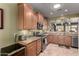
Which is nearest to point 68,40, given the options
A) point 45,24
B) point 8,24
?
point 45,24

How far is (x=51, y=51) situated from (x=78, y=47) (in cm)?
54

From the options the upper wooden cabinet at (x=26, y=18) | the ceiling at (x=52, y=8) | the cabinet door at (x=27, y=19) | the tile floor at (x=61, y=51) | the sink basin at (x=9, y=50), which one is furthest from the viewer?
the cabinet door at (x=27, y=19)

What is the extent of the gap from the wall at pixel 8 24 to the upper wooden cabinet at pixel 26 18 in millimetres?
128

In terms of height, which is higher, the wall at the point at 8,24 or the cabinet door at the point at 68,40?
the wall at the point at 8,24

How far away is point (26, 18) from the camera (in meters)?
2.35

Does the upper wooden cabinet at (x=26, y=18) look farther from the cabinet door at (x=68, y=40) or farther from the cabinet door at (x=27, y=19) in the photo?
the cabinet door at (x=68, y=40)

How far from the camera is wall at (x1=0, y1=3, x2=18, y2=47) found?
5.91 ft

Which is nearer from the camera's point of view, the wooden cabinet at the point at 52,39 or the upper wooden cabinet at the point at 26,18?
the wooden cabinet at the point at 52,39

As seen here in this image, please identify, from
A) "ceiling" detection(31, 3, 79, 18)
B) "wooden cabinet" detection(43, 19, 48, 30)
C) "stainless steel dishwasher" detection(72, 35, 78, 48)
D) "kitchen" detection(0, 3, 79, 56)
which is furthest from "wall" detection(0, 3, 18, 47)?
"stainless steel dishwasher" detection(72, 35, 78, 48)

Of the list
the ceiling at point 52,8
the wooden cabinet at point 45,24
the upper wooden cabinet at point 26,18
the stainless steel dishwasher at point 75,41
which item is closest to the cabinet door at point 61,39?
the stainless steel dishwasher at point 75,41

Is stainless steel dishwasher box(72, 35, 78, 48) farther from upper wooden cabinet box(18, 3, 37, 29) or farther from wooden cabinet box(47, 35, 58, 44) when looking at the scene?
upper wooden cabinet box(18, 3, 37, 29)

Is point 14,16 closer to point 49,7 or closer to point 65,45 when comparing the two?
point 49,7

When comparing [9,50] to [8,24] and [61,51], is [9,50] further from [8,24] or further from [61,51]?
[61,51]

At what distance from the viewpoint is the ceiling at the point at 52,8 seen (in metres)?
1.73
